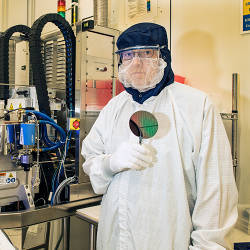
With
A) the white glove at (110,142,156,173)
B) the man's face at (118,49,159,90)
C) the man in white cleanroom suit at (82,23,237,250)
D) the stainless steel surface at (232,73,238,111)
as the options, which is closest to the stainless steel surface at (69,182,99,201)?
the man in white cleanroom suit at (82,23,237,250)

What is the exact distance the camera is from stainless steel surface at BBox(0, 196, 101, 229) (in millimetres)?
1641

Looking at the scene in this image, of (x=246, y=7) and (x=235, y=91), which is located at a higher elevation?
(x=246, y=7)

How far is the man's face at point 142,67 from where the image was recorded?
1.18 metres

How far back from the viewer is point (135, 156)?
1.05m

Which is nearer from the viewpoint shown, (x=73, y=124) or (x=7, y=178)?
(x=7, y=178)

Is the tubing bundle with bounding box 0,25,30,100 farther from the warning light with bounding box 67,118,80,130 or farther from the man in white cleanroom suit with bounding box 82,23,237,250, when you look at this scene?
the man in white cleanroom suit with bounding box 82,23,237,250

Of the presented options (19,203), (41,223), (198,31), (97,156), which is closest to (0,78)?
(19,203)

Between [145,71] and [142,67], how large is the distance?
0.03 m

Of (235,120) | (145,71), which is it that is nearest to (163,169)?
(145,71)

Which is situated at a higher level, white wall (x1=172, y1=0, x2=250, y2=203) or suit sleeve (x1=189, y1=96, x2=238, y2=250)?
white wall (x1=172, y1=0, x2=250, y2=203)

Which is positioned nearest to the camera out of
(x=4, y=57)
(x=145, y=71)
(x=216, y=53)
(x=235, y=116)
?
(x=145, y=71)

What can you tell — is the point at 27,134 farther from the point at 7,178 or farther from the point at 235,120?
the point at 235,120

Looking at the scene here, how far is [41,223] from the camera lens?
5.69 ft

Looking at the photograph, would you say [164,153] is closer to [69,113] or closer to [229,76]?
[229,76]
